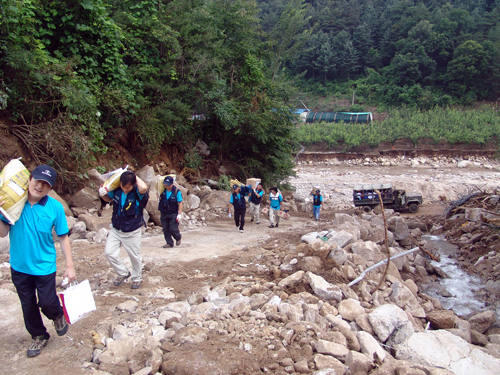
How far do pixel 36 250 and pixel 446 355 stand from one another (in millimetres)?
4546

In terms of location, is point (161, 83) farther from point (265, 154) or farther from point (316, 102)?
point (316, 102)

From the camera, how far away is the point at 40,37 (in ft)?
31.5

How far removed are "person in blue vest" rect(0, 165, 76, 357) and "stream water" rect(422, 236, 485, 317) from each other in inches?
292

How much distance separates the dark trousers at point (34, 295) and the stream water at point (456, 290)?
740 centimetres

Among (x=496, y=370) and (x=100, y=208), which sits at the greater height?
(x=100, y=208)

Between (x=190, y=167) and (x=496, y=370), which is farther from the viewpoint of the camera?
(x=190, y=167)

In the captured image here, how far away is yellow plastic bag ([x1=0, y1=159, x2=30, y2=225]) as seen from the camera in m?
2.98

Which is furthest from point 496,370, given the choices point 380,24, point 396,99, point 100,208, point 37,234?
point 380,24

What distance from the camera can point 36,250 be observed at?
313 centimetres

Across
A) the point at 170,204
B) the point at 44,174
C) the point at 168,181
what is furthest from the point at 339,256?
the point at 44,174

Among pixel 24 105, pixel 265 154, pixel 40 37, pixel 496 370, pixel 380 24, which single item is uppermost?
pixel 380 24

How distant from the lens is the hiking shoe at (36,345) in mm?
3240

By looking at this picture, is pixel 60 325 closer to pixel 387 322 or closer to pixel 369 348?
pixel 369 348

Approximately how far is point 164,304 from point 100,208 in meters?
5.46
